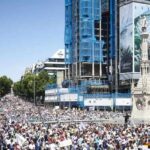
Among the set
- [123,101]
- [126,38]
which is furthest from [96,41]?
[123,101]

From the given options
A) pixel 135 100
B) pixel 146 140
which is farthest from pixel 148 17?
pixel 146 140

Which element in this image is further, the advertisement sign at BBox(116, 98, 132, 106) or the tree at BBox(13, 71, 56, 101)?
the tree at BBox(13, 71, 56, 101)

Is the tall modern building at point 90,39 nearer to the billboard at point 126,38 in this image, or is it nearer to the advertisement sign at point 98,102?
the billboard at point 126,38

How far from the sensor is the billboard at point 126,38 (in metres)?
103

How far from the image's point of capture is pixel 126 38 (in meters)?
104

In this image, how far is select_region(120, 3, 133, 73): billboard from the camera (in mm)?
103062

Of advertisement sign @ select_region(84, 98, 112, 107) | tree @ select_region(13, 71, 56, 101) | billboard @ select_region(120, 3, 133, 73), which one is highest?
billboard @ select_region(120, 3, 133, 73)

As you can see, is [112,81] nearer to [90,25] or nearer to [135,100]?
[90,25]

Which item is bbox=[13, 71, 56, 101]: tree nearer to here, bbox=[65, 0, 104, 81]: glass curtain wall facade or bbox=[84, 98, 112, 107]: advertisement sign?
bbox=[65, 0, 104, 81]: glass curtain wall facade

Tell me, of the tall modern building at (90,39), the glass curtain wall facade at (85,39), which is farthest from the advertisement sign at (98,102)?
the glass curtain wall facade at (85,39)

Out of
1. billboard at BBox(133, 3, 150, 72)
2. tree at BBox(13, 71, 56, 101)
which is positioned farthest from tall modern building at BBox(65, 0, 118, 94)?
tree at BBox(13, 71, 56, 101)

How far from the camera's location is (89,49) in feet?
393

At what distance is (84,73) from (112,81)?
10.2m

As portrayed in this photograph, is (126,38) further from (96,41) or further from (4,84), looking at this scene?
(4,84)
